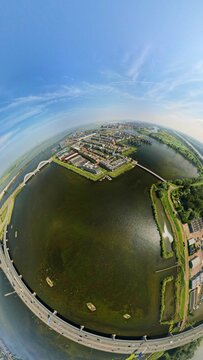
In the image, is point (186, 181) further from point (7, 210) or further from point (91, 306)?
point (7, 210)

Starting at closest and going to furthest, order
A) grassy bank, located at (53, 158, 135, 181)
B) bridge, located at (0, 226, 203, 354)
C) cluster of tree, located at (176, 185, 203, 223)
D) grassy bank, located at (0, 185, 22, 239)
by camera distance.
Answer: cluster of tree, located at (176, 185, 203, 223)
bridge, located at (0, 226, 203, 354)
grassy bank, located at (53, 158, 135, 181)
grassy bank, located at (0, 185, 22, 239)

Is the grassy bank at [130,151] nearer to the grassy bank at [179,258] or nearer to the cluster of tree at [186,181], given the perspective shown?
the cluster of tree at [186,181]

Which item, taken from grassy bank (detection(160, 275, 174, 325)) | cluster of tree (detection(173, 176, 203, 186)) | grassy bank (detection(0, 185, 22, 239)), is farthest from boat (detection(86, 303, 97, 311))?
cluster of tree (detection(173, 176, 203, 186))

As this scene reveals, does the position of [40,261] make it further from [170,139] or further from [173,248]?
[170,139]

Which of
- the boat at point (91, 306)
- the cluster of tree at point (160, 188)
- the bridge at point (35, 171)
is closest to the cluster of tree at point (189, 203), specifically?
the cluster of tree at point (160, 188)

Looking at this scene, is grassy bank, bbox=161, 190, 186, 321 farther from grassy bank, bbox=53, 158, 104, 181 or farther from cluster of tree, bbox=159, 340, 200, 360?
grassy bank, bbox=53, 158, 104, 181

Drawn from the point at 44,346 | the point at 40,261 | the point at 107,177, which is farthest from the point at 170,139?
the point at 44,346
